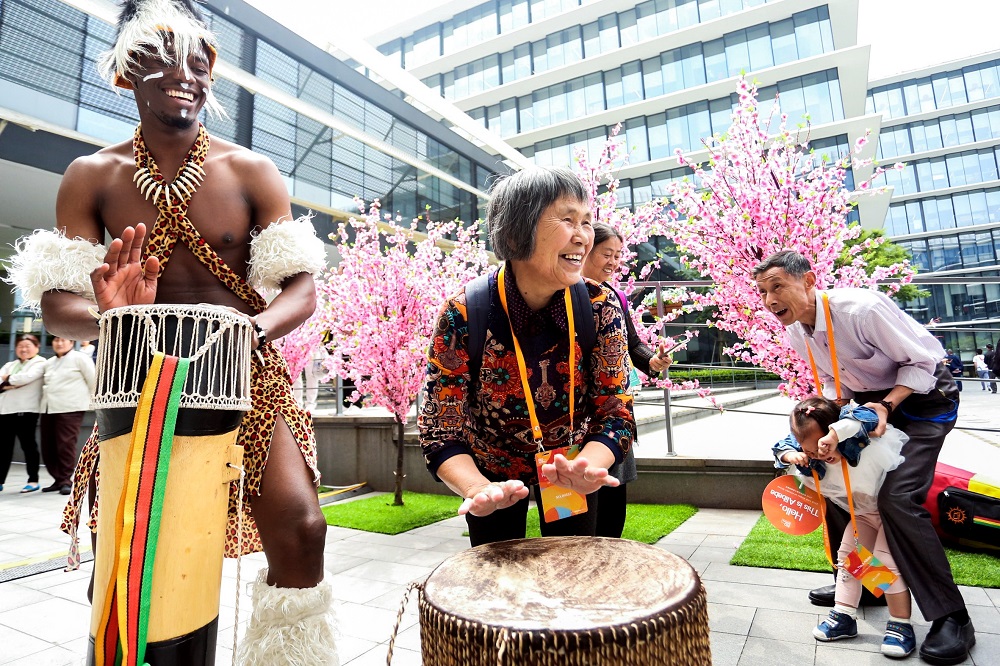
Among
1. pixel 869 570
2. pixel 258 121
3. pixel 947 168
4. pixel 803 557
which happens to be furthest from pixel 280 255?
pixel 947 168

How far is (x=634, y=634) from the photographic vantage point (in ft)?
2.92

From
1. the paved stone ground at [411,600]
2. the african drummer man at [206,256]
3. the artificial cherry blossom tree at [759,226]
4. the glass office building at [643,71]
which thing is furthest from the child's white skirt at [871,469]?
the glass office building at [643,71]

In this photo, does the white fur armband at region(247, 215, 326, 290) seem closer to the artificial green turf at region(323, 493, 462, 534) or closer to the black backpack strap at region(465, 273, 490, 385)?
the black backpack strap at region(465, 273, 490, 385)

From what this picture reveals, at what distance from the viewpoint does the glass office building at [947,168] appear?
3778 centimetres

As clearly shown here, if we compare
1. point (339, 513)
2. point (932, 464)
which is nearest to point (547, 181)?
point (932, 464)

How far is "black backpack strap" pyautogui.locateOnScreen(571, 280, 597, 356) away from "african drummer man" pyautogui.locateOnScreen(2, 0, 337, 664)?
0.80m

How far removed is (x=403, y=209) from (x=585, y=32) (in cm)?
1927

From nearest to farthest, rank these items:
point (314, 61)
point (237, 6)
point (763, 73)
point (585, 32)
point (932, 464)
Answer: point (932, 464) < point (237, 6) < point (314, 61) < point (763, 73) < point (585, 32)

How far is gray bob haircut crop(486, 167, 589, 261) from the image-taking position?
156 centimetres

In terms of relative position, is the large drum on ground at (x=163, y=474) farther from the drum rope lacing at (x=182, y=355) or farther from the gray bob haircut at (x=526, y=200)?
the gray bob haircut at (x=526, y=200)

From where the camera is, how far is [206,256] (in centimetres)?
165

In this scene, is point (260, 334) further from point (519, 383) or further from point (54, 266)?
point (519, 383)

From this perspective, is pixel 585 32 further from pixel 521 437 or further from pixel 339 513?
pixel 521 437

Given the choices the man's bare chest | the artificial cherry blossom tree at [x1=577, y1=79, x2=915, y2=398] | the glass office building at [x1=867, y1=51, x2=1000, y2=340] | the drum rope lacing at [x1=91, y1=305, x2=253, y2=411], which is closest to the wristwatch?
the drum rope lacing at [x1=91, y1=305, x2=253, y2=411]
